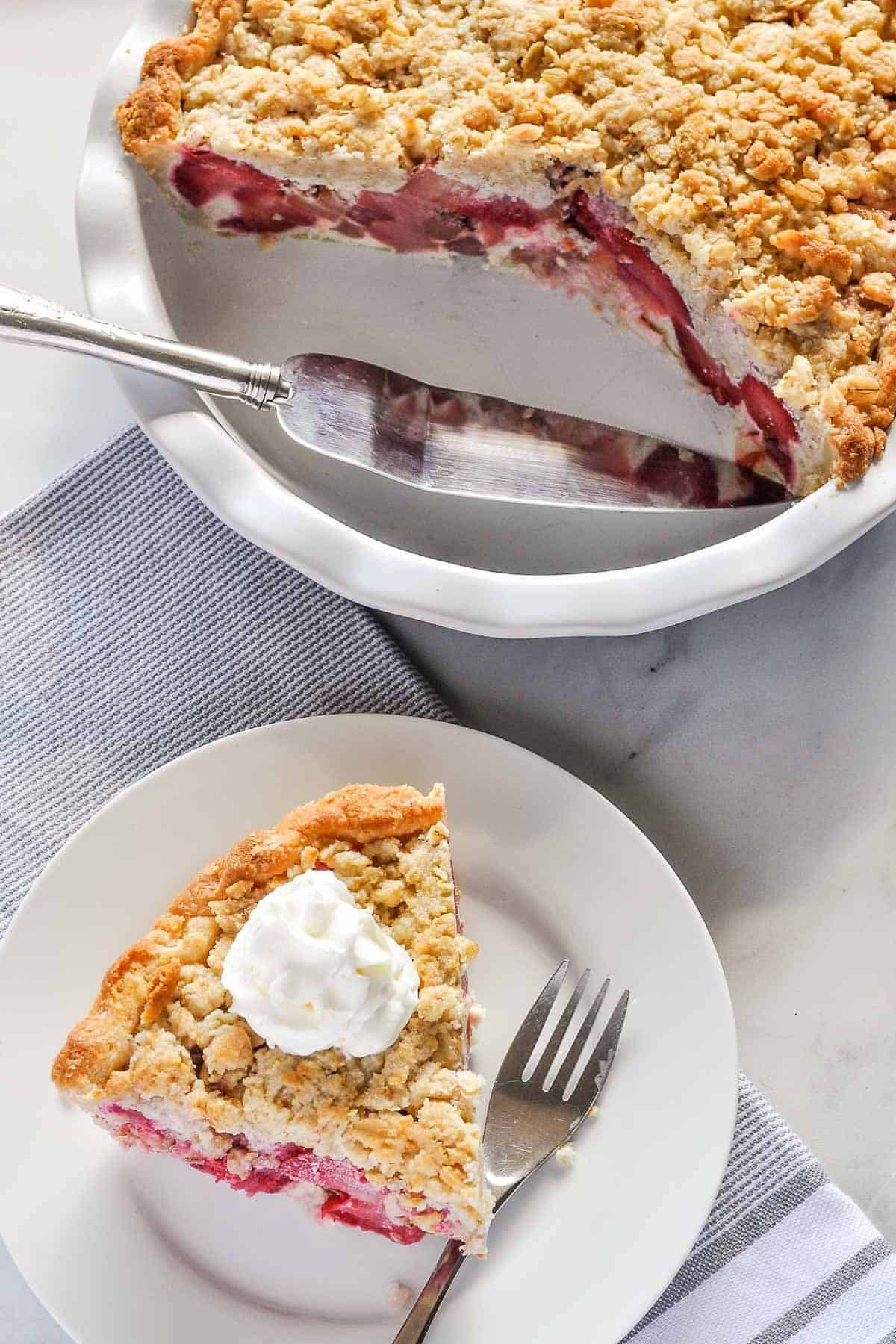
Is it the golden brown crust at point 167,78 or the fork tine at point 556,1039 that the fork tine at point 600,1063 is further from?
the golden brown crust at point 167,78

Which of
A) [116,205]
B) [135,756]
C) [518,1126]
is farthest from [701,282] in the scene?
[518,1126]

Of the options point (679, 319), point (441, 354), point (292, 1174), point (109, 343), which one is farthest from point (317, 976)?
point (679, 319)

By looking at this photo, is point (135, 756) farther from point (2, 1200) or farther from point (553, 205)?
point (553, 205)

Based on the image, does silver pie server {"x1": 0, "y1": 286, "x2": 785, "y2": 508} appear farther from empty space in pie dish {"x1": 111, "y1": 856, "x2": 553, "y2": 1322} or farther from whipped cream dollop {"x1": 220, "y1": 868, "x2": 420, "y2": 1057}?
empty space in pie dish {"x1": 111, "y1": 856, "x2": 553, "y2": 1322}

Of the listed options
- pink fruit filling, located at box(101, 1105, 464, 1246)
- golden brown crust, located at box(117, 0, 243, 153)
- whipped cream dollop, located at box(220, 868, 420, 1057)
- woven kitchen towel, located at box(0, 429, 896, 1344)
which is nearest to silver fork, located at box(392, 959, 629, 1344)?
pink fruit filling, located at box(101, 1105, 464, 1246)

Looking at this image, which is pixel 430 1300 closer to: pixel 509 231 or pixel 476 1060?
pixel 476 1060

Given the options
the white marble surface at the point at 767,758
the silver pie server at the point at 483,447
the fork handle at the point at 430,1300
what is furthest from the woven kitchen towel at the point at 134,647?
the fork handle at the point at 430,1300

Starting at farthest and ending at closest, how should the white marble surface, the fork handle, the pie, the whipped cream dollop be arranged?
the white marble surface → the pie → the fork handle → the whipped cream dollop

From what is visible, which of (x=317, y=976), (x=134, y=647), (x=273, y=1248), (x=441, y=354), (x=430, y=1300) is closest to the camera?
(x=317, y=976)
